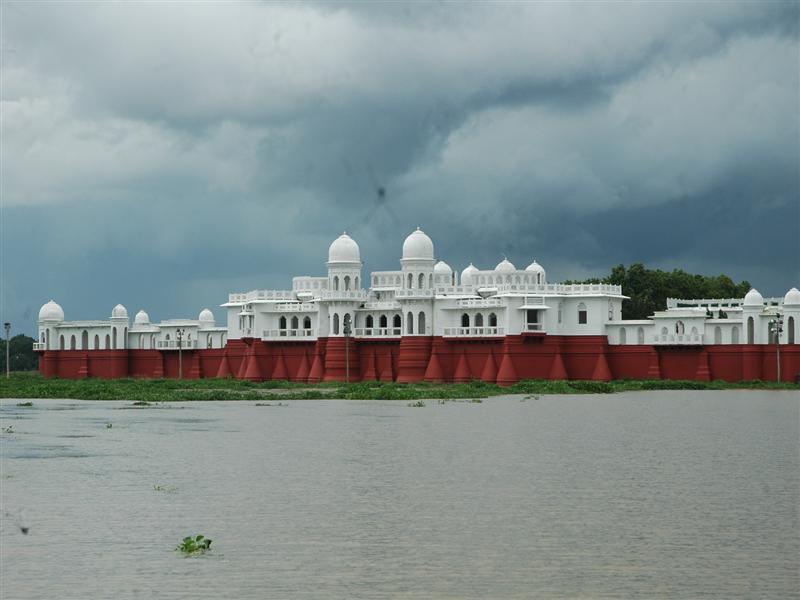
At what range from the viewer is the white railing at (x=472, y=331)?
3054 inches

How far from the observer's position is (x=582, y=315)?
79.1 metres

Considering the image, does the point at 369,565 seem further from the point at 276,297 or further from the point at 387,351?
the point at 276,297

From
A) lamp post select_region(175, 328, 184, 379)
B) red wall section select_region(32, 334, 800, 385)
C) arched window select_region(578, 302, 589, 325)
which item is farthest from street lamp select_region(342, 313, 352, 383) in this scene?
lamp post select_region(175, 328, 184, 379)

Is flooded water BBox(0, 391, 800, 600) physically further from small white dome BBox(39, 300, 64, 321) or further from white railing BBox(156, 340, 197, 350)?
small white dome BBox(39, 300, 64, 321)

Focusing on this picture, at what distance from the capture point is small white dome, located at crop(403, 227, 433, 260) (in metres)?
80.7

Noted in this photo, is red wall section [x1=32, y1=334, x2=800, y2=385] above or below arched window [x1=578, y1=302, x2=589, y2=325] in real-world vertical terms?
below

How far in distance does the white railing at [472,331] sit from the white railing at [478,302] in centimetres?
143

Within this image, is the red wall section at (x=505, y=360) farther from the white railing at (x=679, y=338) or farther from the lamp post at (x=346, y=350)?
the white railing at (x=679, y=338)

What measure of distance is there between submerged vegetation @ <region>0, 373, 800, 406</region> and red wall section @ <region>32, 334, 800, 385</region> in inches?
63.5

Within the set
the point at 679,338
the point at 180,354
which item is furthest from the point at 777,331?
the point at 180,354

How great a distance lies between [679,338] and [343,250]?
2177cm

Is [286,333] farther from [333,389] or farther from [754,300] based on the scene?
[754,300]

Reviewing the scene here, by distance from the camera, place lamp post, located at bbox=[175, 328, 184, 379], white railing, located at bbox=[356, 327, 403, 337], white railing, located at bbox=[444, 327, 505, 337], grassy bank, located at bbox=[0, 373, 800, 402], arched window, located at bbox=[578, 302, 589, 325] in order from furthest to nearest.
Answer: lamp post, located at bbox=[175, 328, 184, 379] → white railing, located at bbox=[356, 327, 403, 337] → arched window, located at bbox=[578, 302, 589, 325] → white railing, located at bbox=[444, 327, 505, 337] → grassy bank, located at bbox=[0, 373, 800, 402]

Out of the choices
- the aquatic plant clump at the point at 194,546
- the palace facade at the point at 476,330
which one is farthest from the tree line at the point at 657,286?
the aquatic plant clump at the point at 194,546
